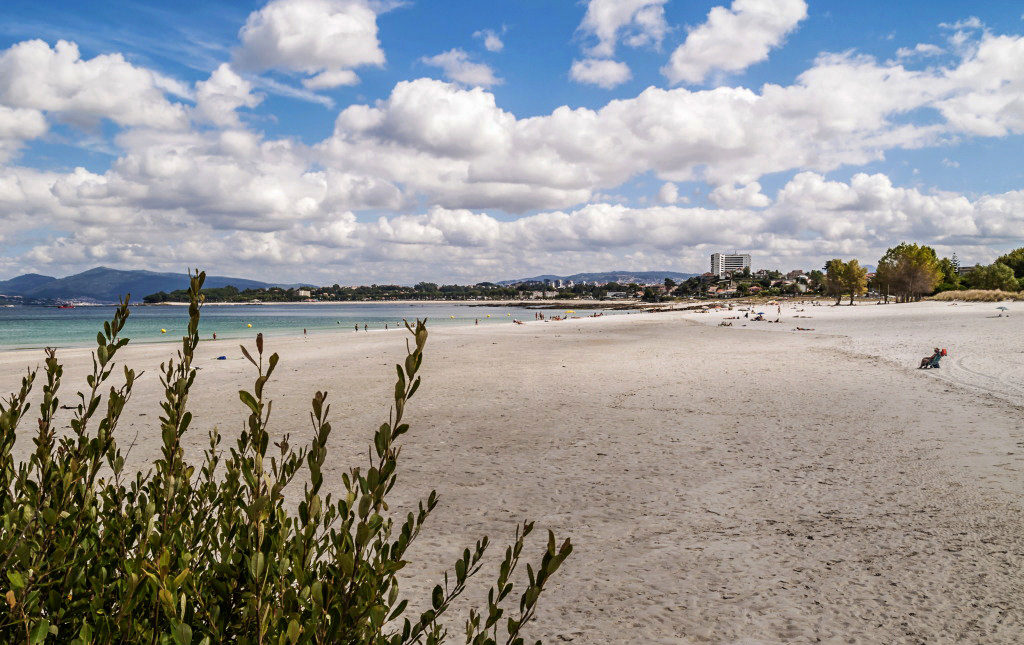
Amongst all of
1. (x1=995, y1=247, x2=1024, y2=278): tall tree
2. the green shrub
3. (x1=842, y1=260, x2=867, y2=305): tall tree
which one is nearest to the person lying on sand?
the green shrub

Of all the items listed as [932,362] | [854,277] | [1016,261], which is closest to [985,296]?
[854,277]

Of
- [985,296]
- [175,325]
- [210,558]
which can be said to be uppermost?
[985,296]

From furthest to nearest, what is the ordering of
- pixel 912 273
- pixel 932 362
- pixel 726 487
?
1. pixel 912 273
2. pixel 932 362
3. pixel 726 487

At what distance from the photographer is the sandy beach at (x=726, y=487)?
4215 millimetres

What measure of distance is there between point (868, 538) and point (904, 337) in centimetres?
2543

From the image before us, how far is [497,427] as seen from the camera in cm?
979

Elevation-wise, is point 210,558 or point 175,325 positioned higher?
point 210,558

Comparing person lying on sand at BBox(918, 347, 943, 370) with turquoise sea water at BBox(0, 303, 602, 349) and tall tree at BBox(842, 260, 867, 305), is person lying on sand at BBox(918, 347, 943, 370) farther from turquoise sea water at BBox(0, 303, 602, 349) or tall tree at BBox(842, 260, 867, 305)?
tall tree at BBox(842, 260, 867, 305)

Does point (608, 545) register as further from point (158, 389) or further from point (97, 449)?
point (158, 389)

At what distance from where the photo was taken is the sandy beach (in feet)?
13.8

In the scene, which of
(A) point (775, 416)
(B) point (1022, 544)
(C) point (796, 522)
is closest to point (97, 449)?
(C) point (796, 522)

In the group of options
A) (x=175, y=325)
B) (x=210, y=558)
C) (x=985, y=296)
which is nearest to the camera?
(x=210, y=558)

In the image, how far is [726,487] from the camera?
6676mm

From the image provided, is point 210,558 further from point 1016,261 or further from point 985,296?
point 1016,261
